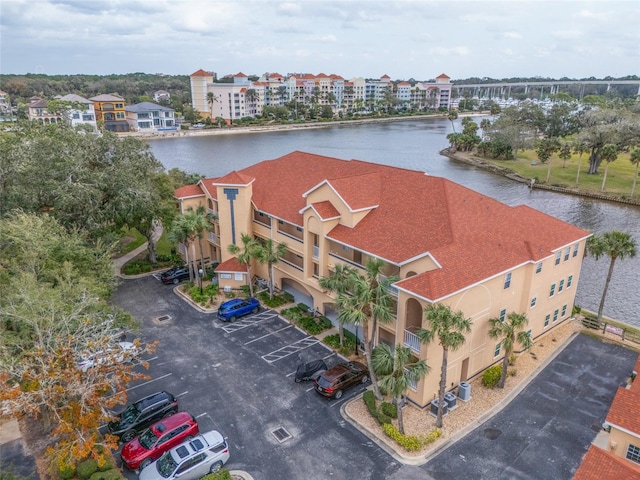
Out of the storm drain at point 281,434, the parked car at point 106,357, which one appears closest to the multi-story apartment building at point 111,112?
the parked car at point 106,357

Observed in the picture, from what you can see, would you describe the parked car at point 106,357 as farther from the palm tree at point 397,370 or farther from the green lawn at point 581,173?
the green lawn at point 581,173

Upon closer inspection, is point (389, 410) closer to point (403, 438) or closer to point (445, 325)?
point (403, 438)

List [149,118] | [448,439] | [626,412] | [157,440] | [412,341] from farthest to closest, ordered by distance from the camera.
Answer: [149,118], [412,341], [448,439], [157,440], [626,412]

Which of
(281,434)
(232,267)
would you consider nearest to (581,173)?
(232,267)

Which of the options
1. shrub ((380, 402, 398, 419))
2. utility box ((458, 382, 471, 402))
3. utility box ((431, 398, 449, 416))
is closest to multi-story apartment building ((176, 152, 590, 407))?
utility box ((431, 398, 449, 416))

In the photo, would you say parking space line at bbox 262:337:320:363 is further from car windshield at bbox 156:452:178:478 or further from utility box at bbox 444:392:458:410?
utility box at bbox 444:392:458:410

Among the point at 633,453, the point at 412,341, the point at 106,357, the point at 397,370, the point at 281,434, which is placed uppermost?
the point at 106,357

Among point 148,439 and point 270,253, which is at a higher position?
point 270,253
